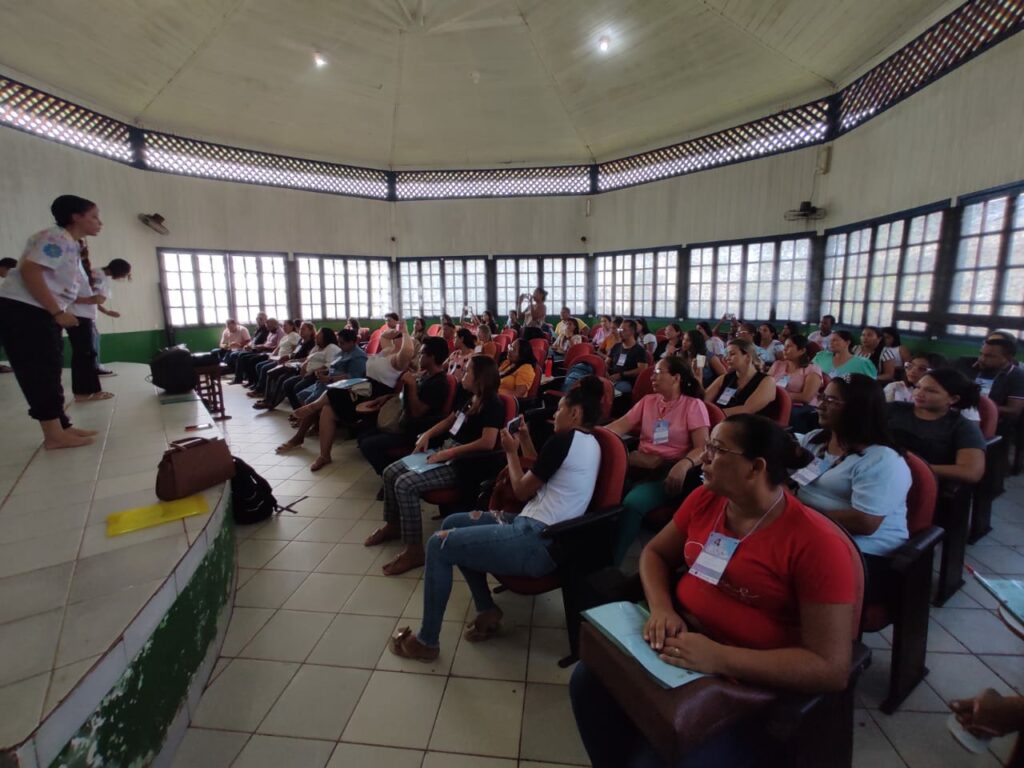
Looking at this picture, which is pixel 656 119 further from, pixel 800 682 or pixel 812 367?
pixel 800 682

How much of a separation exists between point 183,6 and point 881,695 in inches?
361

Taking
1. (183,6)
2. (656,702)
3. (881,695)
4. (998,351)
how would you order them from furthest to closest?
(183,6) < (998,351) < (881,695) < (656,702)

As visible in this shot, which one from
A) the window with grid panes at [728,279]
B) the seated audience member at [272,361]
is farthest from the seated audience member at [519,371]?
the window with grid panes at [728,279]

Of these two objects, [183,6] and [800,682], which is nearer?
[800,682]

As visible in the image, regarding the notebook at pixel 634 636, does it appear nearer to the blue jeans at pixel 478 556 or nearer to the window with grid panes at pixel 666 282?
the blue jeans at pixel 478 556

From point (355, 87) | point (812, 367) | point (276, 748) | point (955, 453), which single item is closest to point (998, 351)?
point (812, 367)

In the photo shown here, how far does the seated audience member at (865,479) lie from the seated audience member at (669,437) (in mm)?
615

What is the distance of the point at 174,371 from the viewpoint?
458 centimetres

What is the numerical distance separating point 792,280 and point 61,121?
36.5ft

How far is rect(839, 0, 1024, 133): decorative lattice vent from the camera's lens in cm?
441

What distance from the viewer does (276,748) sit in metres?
1.61

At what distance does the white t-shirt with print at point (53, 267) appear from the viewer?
267 centimetres

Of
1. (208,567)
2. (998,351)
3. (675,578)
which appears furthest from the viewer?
(998,351)

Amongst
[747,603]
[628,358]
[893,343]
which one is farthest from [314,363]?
[893,343]
